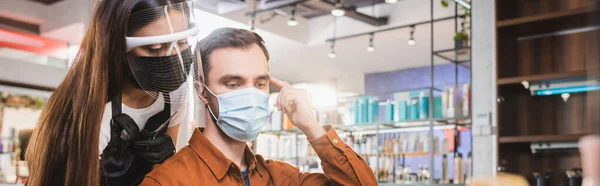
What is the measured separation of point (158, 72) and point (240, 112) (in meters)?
0.24

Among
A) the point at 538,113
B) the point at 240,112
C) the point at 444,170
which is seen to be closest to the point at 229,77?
the point at 240,112

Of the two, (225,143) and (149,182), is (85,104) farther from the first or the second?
(225,143)

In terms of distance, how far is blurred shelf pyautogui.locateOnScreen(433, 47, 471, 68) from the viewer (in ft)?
19.7

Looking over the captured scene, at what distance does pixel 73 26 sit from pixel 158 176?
116 centimetres

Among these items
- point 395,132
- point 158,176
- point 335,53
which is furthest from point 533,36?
point 335,53

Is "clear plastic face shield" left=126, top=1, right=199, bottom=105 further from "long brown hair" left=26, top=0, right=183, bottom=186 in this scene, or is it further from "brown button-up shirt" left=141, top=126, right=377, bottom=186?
"brown button-up shirt" left=141, top=126, right=377, bottom=186

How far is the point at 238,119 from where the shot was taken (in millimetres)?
1494

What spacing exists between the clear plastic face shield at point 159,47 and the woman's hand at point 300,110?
0.84 ft

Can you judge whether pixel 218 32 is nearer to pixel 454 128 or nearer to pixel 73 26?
pixel 73 26

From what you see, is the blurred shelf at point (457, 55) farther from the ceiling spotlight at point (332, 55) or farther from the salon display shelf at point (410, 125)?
the ceiling spotlight at point (332, 55)

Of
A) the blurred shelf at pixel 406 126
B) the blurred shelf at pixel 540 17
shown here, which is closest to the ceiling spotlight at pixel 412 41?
the blurred shelf at pixel 406 126

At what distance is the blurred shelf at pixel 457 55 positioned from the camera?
6.01 m

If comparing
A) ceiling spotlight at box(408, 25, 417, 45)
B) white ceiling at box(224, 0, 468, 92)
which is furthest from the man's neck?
ceiling spotlight at box(408, 25, 417, 45)

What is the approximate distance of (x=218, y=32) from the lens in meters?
1.54
